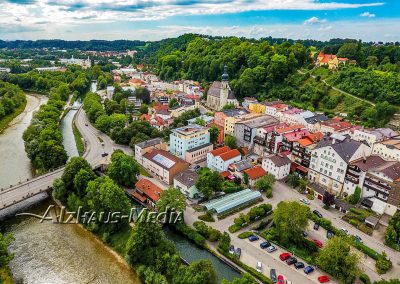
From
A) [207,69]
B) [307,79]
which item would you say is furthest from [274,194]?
[207,69]

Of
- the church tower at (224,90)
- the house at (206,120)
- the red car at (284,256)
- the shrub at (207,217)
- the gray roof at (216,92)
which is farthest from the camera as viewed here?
the gray roof at (216,92)

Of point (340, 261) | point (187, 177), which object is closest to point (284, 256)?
point (340, 261)

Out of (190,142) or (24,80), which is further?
(24,80)

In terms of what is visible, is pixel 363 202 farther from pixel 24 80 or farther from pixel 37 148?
pixel 24 80

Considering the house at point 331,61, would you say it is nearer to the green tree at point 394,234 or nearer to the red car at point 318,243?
the green tree at point 394,234

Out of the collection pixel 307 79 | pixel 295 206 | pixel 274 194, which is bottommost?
pixel 274 194

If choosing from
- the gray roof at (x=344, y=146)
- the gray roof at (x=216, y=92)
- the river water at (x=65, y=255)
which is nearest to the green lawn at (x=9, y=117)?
the river water at (x=65, y=255)

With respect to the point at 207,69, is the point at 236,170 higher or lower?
lower
